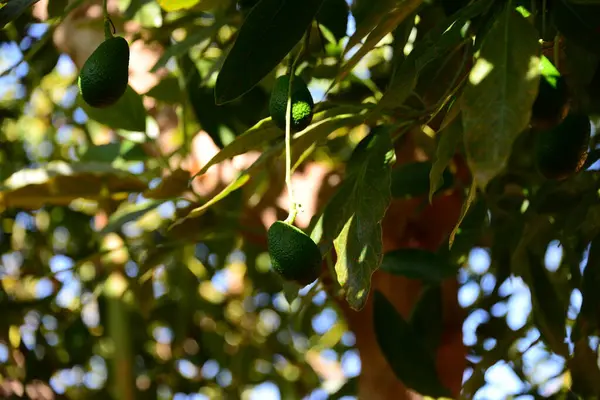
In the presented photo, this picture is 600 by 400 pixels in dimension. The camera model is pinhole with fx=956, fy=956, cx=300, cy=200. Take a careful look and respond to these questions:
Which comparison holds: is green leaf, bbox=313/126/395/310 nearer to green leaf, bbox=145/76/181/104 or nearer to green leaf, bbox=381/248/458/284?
green leaf, bbox=381/248/458/284

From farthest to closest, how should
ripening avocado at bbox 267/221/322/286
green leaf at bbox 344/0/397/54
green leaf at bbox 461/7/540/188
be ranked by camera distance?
green leaf at bbox 344/0/397/54 < ripening avocado at bbox 267/221/322/286 < green leaf at bbox 461/7/540/188

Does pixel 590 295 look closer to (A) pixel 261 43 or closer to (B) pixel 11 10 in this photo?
(A) pixel 261 43

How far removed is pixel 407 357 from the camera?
39.8 inches

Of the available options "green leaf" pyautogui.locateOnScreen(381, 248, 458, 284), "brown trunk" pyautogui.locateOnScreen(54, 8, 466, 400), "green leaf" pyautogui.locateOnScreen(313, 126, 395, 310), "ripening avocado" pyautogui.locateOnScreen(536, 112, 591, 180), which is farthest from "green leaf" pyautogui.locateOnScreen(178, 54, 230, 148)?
"ripening avocado" pyautogui.locateOnScreen(536, 112, 591, 180)

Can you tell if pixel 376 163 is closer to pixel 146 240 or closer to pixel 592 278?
pixel 592 278

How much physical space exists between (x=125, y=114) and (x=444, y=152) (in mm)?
570

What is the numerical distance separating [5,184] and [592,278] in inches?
28.8

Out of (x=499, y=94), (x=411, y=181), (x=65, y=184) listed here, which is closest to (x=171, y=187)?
(x=65, y=184)

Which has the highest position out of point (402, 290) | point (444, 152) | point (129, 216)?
point (444, 152)

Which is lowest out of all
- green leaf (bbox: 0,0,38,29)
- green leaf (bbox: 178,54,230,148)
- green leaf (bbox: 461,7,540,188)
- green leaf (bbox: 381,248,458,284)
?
green leaf (bbox: 381,248,458,284)

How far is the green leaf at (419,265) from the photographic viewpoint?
39.4 inches

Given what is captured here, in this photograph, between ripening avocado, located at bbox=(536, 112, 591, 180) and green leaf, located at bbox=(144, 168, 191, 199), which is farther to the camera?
green leaf, located at bbox=(144, 168, 191, 199)

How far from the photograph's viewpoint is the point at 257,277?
1823 millimetres

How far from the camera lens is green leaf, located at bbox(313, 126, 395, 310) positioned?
0.61m
